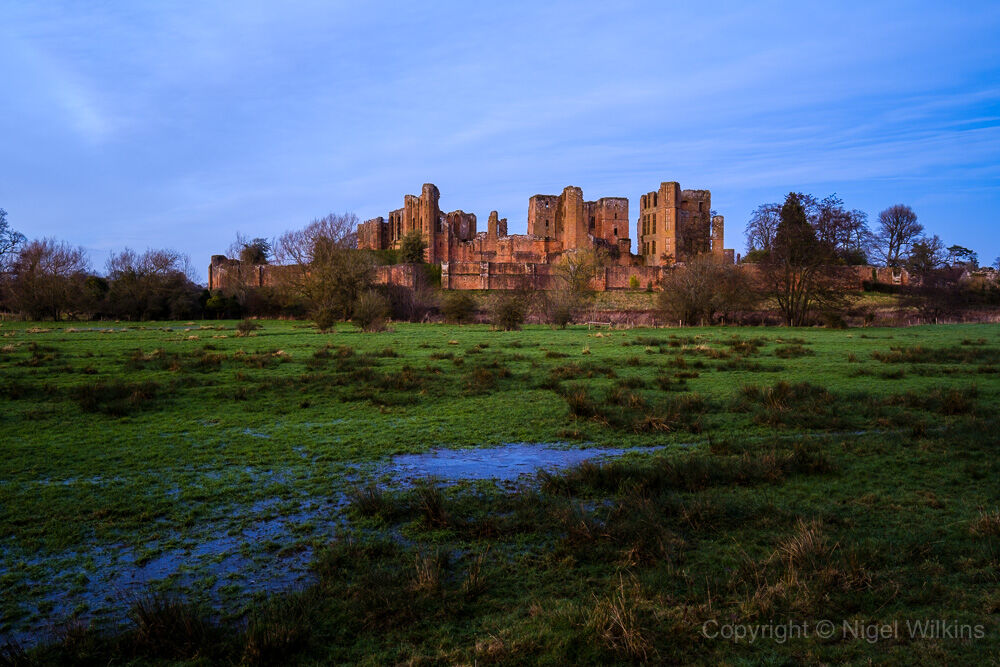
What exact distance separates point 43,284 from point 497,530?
194 feet

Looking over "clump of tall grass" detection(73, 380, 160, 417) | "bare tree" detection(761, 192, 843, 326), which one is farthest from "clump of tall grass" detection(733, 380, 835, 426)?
"bare tree" detection(761, 192, 843, 326)

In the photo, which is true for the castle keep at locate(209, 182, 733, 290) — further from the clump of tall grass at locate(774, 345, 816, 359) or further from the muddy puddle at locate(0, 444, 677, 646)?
the muddy puddle at locate(0, 444, 677, 646)

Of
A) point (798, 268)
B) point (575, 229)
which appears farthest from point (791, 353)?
point (575, 229)

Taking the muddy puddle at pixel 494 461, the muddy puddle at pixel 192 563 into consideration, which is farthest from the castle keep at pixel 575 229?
the muddy puddle at pixel 192 563

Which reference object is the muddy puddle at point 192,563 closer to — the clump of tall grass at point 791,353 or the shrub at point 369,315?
the clump of tall grass at point 791,353

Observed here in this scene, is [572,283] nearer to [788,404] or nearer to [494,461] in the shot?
[788,404]

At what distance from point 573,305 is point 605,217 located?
50.1 meters

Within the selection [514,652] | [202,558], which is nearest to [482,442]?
[202,558]

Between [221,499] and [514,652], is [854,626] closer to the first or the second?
[514,652]

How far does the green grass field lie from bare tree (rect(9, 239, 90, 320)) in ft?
161

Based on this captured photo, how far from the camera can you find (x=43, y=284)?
50.6 m

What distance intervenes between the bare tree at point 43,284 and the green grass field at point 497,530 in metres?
49.0

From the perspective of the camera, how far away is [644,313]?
5706 centimetres

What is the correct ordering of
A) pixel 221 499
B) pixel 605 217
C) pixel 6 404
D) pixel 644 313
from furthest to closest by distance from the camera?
pixel 605 217 → pixel 644 313 → pixel 6 404 → pixel 221 499
